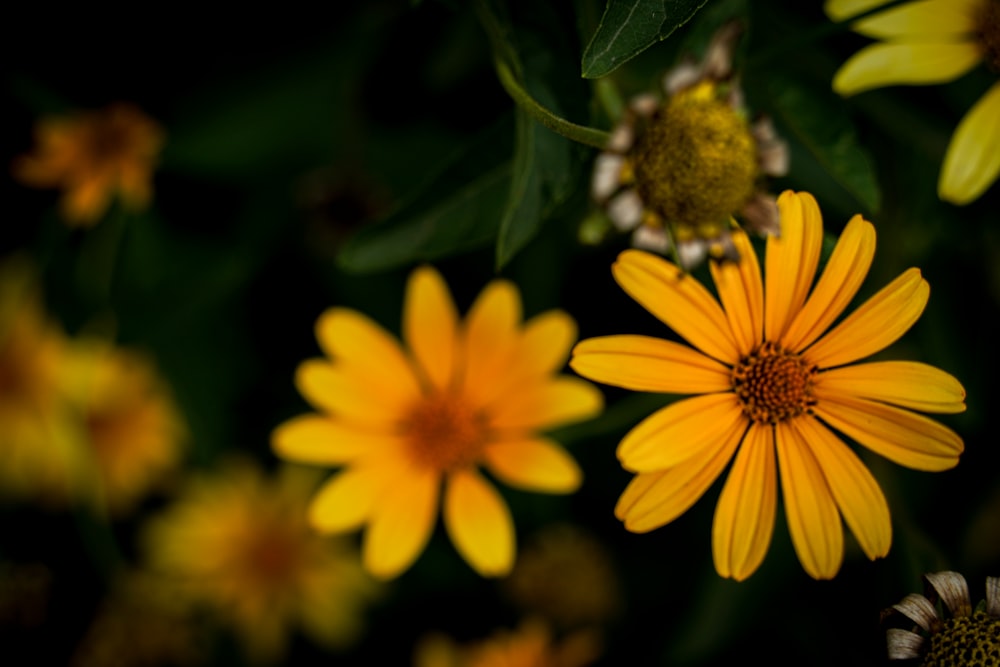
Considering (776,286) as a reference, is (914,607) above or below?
below

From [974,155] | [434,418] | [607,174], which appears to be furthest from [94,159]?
[974,155]

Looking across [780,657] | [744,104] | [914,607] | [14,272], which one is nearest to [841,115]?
[744,104]

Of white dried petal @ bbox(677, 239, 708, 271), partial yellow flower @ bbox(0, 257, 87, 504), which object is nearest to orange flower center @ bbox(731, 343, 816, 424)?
white dried petal @ bbox(677, 239, 708, 271)

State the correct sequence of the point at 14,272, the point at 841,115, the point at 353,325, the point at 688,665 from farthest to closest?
Answer: the point at 14,272
the point at 688,665
the point at 353,325
the point at 841,115

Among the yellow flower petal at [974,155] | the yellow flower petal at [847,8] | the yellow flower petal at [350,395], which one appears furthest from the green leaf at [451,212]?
the yellow flower petal at [974,155]

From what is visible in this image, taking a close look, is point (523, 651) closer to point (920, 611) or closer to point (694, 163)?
point (920, 611)

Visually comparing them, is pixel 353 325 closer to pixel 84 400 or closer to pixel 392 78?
pixel 392 78
